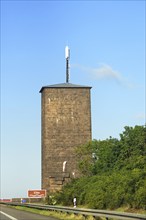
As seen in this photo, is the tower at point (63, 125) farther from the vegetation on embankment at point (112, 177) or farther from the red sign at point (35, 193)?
the red sign at point (35, 193)

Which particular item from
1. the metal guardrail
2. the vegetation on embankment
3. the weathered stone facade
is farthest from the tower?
the metal guardrail

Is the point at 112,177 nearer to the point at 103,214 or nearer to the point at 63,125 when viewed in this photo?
the point at 103,214

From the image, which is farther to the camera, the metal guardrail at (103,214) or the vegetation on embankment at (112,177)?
the vegetation on embankment at (112,177)

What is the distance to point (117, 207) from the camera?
43219 mm

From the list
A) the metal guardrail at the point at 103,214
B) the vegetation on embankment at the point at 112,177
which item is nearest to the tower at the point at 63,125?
the vegetation on embankment at the point at 112,177

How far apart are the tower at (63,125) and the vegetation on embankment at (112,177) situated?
29252mm

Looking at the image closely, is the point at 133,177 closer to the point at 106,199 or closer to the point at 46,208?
the point at 106,199

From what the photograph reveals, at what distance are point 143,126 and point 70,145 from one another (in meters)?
55.0

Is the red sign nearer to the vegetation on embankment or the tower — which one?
the vegetation on embankment

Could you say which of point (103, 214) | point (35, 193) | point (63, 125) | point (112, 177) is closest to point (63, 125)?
point (63, 125)

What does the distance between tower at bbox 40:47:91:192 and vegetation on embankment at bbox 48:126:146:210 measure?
29.3m

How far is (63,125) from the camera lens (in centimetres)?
15200

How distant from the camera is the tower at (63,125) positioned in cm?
14738

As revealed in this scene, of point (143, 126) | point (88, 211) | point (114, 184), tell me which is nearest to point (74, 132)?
point (143, 126)
